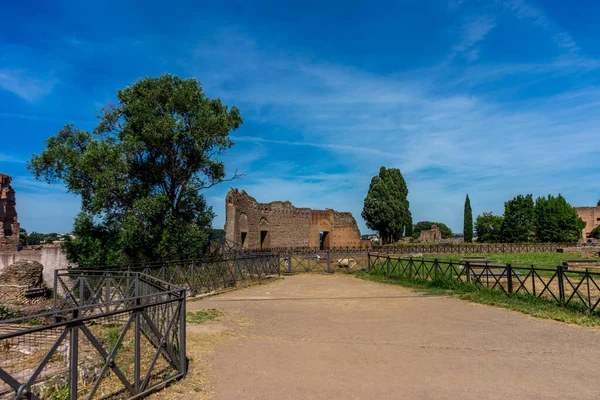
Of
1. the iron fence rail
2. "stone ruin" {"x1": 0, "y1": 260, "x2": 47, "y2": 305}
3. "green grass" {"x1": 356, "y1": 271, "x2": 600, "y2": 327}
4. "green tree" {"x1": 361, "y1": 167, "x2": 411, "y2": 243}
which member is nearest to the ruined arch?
the iron fence rail

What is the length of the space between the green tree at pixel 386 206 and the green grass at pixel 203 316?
1362 inches

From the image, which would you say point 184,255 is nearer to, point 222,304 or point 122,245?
point 122,245

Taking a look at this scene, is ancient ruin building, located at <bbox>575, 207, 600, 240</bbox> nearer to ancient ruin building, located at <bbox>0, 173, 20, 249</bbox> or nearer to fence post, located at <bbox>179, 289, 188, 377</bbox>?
ancient ruin building, located at <bbox>0, 173, 20, 249</bbox>

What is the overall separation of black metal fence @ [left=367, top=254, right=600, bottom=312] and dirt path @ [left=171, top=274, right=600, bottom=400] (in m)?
1.50

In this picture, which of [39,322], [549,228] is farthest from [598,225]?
[39,322]

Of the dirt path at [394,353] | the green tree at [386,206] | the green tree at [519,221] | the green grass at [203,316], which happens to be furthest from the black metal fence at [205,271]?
the green tree at [519,221]

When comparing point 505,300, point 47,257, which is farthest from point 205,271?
point 505,300

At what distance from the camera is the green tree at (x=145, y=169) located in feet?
49.5

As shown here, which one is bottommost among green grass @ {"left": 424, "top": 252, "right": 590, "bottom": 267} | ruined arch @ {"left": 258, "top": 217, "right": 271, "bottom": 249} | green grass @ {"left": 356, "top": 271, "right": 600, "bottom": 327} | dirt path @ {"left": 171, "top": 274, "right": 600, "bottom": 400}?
dirt path @ {"left": 171, "top": 274, "right": 600, "bottom": 400}

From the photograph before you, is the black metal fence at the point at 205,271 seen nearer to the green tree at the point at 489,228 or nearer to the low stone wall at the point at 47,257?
the low stone wall at the point at 47,257

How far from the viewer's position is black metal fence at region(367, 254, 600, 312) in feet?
32.2

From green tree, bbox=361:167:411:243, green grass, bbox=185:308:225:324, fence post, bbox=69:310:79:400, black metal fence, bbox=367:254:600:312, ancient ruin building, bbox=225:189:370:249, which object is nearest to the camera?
fence post, bbox=69:310:79:400

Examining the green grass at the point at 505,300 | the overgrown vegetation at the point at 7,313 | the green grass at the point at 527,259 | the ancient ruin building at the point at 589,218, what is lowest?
the overgrown vegetation at the point at 7,313

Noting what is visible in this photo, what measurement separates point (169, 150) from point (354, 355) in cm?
1326
